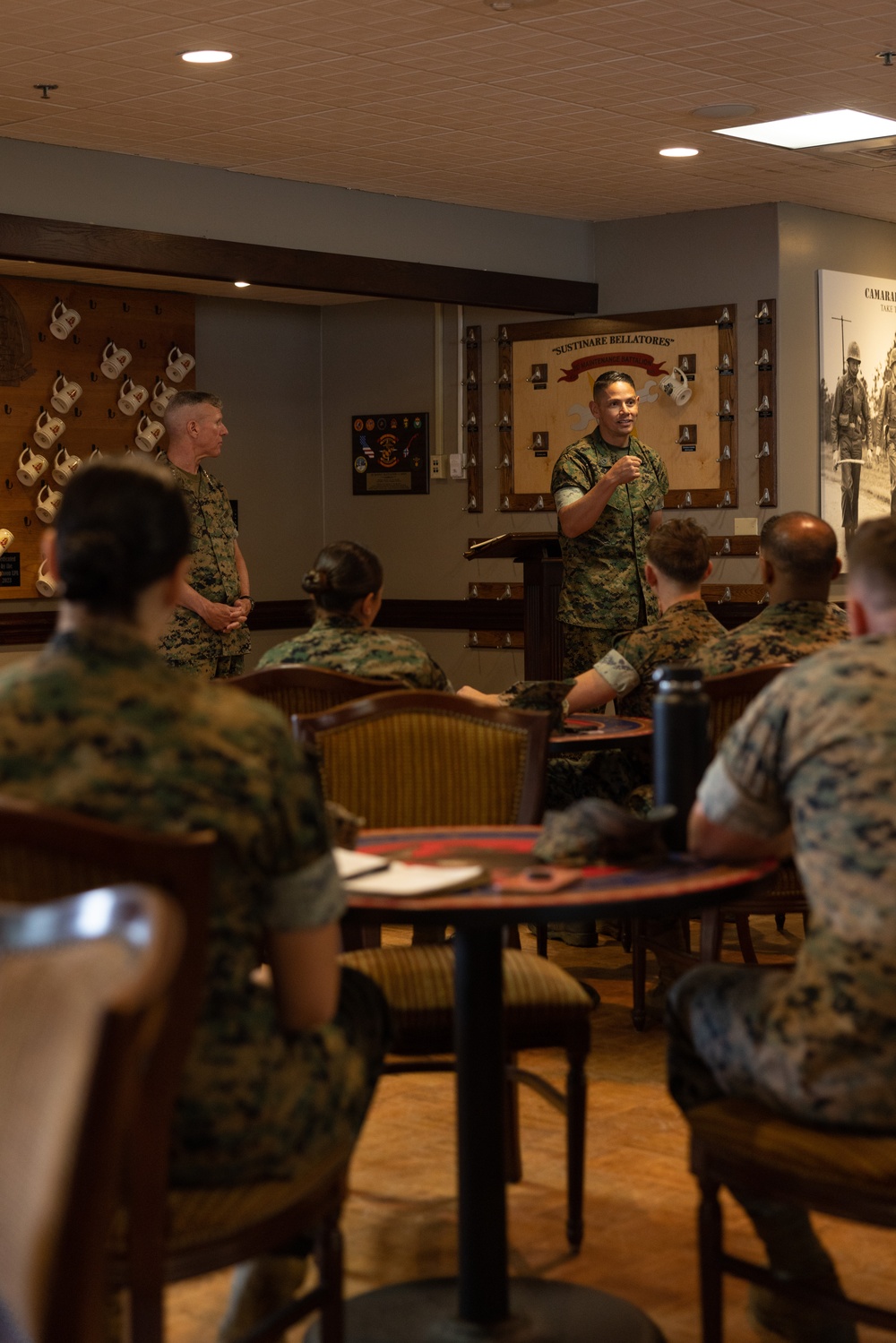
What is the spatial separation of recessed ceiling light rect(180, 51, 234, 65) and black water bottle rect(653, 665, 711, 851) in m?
3.87

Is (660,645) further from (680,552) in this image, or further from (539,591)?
(539,591)

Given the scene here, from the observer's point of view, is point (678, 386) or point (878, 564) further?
point (678, 386)

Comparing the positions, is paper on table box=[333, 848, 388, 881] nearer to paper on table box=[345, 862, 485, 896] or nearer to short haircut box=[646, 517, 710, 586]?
paper on table box=[345, 862, 485, 896]

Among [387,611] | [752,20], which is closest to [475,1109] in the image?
[752,20]

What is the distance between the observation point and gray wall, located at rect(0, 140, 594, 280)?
23.1ft

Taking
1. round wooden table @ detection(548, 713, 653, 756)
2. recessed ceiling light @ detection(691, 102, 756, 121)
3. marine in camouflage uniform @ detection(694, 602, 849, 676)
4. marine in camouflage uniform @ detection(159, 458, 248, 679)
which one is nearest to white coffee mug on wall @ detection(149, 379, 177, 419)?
marine in camouflage uniform @ detection(159, 458, 248, 679)

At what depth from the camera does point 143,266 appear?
7266 mm

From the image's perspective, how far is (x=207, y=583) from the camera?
6.50 metres

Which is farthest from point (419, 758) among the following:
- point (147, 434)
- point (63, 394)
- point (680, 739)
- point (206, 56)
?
point (147, 434)

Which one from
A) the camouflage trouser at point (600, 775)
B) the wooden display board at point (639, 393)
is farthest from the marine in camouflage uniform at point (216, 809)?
the wooden display board at point (639, 393)

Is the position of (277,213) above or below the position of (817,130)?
below

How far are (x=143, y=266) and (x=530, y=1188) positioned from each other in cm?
495

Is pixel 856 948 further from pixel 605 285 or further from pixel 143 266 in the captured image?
pixel 605 285

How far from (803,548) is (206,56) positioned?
3089mm
